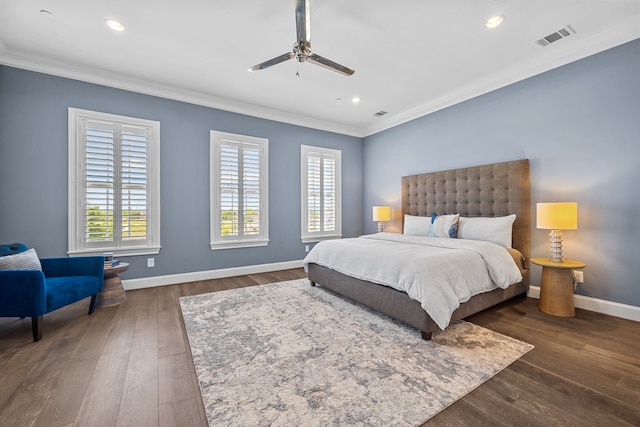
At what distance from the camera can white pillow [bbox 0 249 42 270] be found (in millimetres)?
2299

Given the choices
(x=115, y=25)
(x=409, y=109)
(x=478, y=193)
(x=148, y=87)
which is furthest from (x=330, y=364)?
(x=409, y=109)

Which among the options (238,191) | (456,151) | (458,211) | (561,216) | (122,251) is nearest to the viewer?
(561,216)

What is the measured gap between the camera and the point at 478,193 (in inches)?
152

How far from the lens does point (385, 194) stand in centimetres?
554

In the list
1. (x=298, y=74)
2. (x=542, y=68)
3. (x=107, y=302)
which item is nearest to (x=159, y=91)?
(x=298, y=74)

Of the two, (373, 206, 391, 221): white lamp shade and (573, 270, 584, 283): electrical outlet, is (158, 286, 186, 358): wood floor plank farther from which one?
(573, 270, 584, 283): electrical outlet

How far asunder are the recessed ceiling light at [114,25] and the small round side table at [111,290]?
2.59m

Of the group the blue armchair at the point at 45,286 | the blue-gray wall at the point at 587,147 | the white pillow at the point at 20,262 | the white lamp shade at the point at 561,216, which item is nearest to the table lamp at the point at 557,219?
the white lamp shade at the point at 561,216

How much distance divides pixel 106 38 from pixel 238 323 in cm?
331

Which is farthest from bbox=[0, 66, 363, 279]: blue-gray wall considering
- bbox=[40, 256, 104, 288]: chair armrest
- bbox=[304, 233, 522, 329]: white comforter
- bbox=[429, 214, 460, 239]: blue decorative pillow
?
bbox=[429, 214, 460, 239]: blue decorative pillow

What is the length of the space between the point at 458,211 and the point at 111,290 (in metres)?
4.86

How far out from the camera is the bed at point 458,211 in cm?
245

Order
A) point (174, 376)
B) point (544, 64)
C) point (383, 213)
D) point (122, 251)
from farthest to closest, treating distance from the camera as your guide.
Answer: point (383, 213) → point (122, 251) → point (544, 64) → point (174, 376)

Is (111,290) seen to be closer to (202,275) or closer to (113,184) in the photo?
(202,275)
